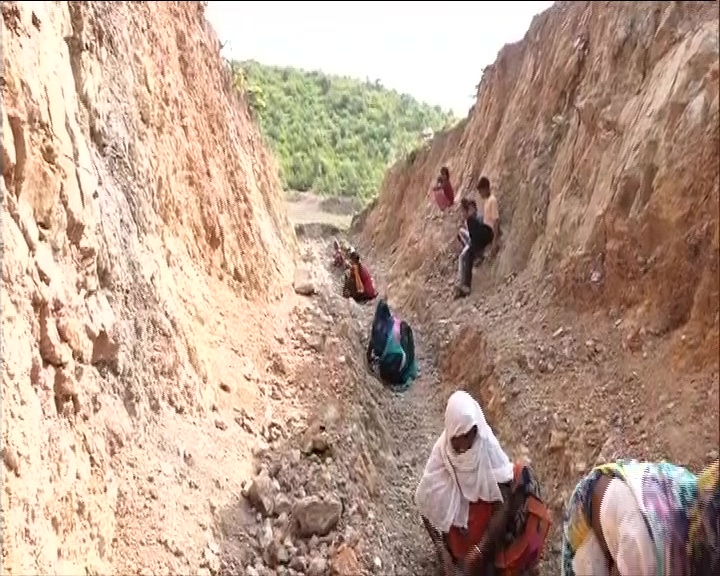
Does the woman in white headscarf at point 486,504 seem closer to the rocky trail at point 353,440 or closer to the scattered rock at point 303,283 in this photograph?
the rocky trail at point 353,440

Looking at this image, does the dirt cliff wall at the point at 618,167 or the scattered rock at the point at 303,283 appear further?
the scattered rock at the point at 303,283

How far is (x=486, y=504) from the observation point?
2684mm

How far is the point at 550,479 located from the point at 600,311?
3.51 ft

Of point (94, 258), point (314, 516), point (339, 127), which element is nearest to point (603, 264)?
point (314, 516)

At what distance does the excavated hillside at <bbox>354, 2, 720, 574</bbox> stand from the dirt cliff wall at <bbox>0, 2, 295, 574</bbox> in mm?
1659

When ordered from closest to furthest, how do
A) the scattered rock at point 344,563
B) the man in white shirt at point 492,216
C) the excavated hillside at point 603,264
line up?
the scattered rock at point 344,563
the excavated hillside at point 603,264
the man in white shirt at point 492,216

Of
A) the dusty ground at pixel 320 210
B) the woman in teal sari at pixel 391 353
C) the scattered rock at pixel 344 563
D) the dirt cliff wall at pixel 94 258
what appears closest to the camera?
the dirt cliff wall at pixel 94 258

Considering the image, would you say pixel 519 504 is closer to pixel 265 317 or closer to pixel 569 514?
pixel 569 514

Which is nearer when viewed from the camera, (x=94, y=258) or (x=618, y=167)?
(x=94, y=258)

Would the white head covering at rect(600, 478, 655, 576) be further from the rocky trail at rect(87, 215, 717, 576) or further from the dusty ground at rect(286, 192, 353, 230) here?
the dusty ground at rect(286, 192, 353, 230)

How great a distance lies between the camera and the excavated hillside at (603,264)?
11.3 feet

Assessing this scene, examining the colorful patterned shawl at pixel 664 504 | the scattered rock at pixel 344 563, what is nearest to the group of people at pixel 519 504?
the colorful patterned shawl at pixel 664 504

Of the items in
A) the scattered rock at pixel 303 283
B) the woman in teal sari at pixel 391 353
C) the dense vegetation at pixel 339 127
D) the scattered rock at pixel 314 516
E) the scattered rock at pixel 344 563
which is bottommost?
the scattered rock at pixel 344 563

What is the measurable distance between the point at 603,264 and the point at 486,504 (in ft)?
6.43
